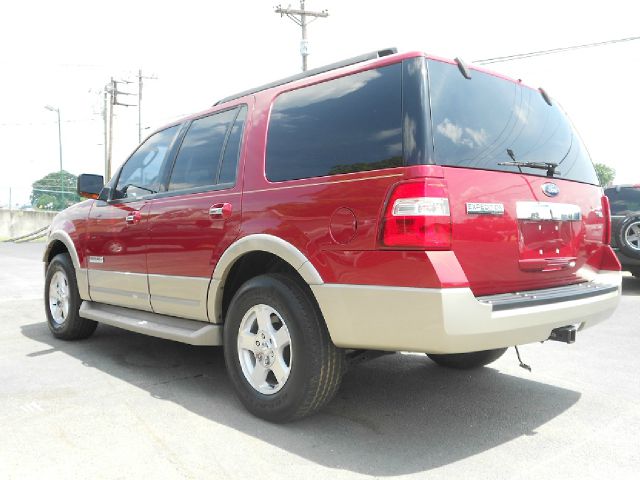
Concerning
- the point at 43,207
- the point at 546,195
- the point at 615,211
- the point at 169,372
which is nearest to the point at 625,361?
the point at 546,195

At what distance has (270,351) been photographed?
318 cm

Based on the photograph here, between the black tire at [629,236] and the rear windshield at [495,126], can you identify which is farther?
the black tire at [629,236]

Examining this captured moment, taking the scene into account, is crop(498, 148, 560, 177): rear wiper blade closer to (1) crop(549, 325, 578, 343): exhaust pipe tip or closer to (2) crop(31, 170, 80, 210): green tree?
(1) crop(549, 325, 578, 343): exhaust pipe tip

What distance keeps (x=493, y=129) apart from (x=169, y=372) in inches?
116

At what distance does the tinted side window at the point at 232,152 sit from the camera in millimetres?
3639

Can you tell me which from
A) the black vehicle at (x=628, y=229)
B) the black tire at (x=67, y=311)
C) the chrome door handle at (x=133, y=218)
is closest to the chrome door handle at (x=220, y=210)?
the chrome door handle at (x=133, y=218)

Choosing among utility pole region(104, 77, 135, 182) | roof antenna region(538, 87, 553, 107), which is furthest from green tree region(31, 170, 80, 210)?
roof antenna region(538, 87, 553, 107)

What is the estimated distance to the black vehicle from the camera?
27.8ft

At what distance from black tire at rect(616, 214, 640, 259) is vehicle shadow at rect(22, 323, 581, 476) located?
546cm

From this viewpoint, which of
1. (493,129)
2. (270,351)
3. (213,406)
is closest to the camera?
(493,129)

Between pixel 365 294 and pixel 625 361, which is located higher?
pixel 365 294

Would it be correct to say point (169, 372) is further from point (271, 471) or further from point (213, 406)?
point (271, 471)

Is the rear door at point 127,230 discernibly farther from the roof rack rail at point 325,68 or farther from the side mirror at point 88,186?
the roof rack rail at point 325,68

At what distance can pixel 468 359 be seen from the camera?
4.21m
